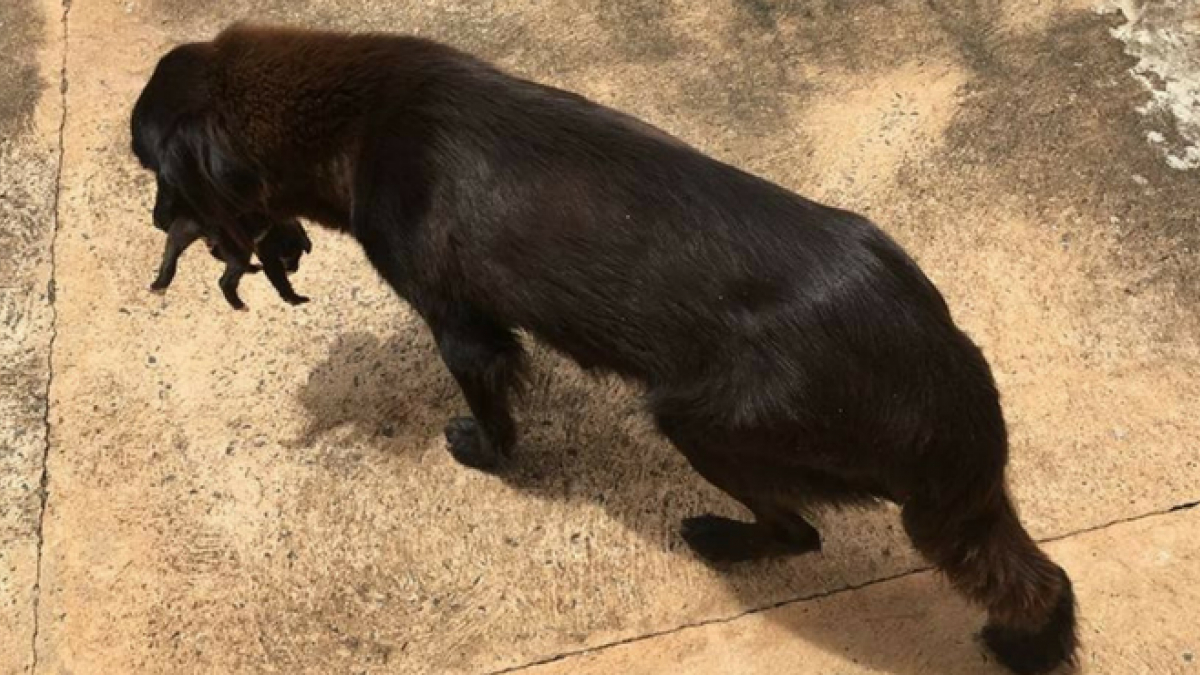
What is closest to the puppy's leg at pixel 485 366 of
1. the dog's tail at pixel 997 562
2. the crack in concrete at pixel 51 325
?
the dog's tail at pixel 997 562

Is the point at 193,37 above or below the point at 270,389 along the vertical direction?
above

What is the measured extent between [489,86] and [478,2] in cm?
206

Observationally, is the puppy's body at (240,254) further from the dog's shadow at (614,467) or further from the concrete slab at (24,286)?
the concrete slab at (24,286)

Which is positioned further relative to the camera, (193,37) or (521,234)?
(193,37)

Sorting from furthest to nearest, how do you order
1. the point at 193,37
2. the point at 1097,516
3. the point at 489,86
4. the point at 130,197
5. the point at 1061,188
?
the point at 193,37 → the point at 130,197 → the point at 1061,188 → the point at 1097,516 → the point at 489,86

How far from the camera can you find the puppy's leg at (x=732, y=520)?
3039 mm

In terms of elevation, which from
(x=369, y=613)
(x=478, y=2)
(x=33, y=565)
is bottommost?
(x=33, y=565)

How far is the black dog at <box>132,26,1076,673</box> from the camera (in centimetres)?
279

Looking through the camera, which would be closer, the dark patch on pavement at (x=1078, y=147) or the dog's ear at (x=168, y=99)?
the dog's ear at (x=168, y=99)

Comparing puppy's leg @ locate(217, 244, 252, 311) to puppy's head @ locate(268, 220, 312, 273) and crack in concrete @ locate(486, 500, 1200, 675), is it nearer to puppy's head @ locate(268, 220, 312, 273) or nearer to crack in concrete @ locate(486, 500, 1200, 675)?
puppy's head @ locate(268, 220, 312, 273)

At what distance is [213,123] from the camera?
3299 mm

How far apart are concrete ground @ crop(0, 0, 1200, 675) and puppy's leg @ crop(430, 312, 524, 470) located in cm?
27

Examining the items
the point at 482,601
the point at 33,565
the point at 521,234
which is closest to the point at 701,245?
the point at 521,234

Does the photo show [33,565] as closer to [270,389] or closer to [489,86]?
[270,389]
